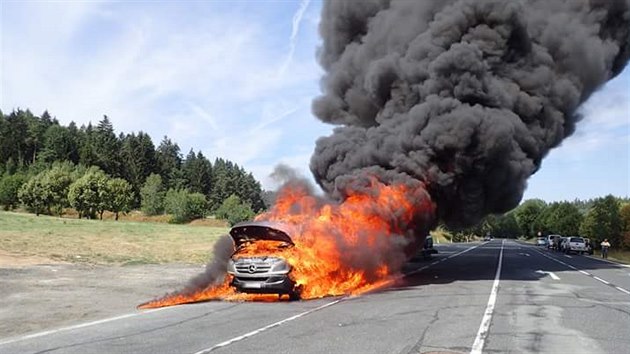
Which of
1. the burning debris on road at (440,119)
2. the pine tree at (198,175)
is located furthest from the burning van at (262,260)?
the pine tree at (198,175)

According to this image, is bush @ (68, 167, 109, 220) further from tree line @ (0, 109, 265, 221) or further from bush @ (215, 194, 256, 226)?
bush @ (215, 194, 256, 226)

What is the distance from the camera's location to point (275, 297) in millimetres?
13664

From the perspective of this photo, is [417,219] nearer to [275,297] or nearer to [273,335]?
[275,297]

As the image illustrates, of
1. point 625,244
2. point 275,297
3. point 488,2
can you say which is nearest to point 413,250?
point 275,297

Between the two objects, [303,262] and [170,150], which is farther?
[170,150]

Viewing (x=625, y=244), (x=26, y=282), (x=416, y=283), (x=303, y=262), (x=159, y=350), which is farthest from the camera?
(x=625, y=244)

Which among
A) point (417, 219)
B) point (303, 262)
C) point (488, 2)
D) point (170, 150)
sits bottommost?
point (303, 262)

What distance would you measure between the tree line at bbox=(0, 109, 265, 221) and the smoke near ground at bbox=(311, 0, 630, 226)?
49.2 metres

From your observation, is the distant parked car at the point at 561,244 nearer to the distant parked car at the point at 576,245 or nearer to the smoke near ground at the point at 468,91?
the distant parked car at the point at 576,245

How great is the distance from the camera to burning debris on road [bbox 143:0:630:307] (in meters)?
16.3

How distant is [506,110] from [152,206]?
7597 centimetres

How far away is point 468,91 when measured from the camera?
19.6 m

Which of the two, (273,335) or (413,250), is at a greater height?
(413,250)

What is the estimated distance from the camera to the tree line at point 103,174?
67.6m
